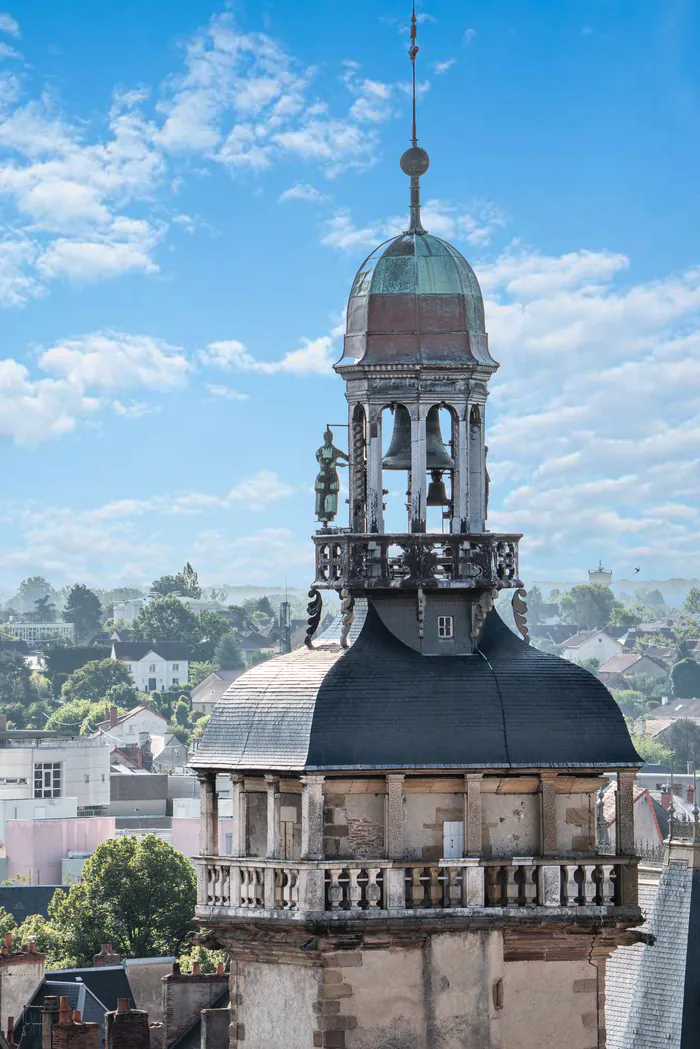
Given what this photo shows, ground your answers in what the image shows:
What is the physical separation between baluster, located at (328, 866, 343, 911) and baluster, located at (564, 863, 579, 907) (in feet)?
10.5

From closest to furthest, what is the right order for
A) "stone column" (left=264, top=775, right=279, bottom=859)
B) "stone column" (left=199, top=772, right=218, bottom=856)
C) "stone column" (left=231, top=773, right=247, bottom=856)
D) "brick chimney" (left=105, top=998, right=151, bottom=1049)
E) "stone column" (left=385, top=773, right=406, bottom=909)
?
"stone column" (left=385, top=773, right=406, bottom=909) < "stone column" (left=264, top=775, right=279, bottom=859) < "stone column" (left=231, top=773, right=247, bottom=856) < "stone column" (left=199, top=772, right=218, bottom=856) < "brick chimney" (left=105, top=998, right=151, bottom=1049)

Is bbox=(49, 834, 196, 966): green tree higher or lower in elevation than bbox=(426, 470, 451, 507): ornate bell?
lower

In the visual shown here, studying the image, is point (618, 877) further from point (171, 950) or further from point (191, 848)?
point (191, 848)

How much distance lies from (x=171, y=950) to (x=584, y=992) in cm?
8012

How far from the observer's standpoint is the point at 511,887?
39.7m

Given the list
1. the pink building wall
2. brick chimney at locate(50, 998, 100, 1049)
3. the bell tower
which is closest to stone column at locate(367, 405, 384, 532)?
the bell tower

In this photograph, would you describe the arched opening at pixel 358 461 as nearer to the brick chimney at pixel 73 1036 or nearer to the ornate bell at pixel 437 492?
the ornate bell at pixel 437 492

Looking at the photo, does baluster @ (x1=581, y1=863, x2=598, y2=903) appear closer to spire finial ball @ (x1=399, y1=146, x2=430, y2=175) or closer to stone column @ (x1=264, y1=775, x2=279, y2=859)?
stone column @ (x1=264, y1=775, x2=279, y2=859)

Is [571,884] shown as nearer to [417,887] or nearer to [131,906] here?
[417,887]

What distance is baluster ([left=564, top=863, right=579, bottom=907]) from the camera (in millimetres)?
39844

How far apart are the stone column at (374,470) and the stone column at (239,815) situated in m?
4.03

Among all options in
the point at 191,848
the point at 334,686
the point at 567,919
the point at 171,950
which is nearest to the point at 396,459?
the point at 334,686

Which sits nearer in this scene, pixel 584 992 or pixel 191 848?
pixel 584 992

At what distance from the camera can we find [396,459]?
42.8 meters
